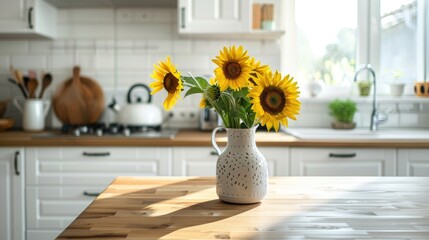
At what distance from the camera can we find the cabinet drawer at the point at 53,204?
2.52 metres

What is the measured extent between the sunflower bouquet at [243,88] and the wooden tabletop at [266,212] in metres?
0.22

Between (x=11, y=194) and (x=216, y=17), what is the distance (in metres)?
1.59

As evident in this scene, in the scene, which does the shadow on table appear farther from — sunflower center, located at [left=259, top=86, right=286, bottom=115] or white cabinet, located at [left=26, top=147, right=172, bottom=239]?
white cabinet, located at [left=26, top=147, right=172, bottom=239]

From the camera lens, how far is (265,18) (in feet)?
9.56

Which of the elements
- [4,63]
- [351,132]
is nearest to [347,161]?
[351,132]

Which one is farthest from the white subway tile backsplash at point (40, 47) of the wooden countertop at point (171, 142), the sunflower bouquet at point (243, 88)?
the sunflower bouquet at point (243, 88)

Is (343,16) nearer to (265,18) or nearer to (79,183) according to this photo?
(265,18)

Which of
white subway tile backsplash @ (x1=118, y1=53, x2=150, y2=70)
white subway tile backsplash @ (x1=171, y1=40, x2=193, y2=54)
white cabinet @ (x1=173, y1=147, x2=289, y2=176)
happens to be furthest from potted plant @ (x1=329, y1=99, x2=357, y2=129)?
white subway tile backsplash @ (x1=118, y1=53, x2=150, y2=70)

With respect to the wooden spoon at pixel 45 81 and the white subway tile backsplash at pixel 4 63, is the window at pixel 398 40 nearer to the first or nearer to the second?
the wooden spoon at pixel 45 81

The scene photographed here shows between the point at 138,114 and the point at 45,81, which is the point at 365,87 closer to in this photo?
the point at 138,114

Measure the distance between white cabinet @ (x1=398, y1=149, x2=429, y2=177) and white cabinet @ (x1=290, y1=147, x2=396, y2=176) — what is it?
0.04m

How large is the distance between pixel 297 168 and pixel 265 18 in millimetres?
1036

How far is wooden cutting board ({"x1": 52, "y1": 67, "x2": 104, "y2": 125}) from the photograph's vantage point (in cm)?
304

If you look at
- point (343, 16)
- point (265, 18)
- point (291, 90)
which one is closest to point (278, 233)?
point (291, 90)
